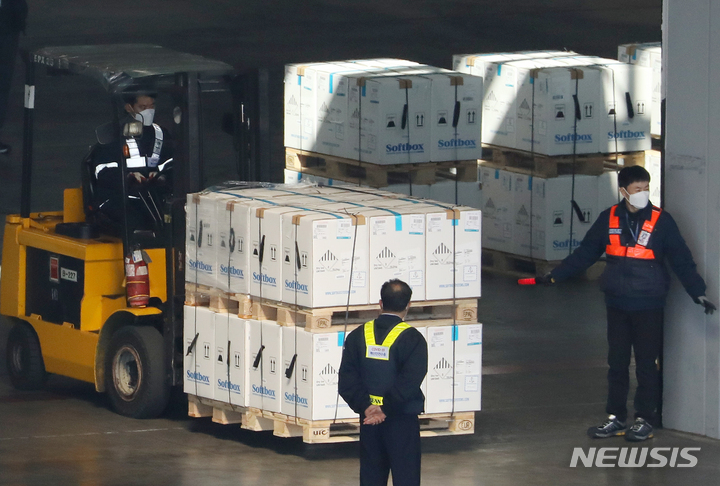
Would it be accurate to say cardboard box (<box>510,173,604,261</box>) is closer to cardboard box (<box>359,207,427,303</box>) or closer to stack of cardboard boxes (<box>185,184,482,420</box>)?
stack of cardboard boxes (<box>185,184,482,420</box>)

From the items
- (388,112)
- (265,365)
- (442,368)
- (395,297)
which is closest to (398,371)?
(395,297)

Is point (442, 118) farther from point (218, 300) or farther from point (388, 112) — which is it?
point (218, 300)

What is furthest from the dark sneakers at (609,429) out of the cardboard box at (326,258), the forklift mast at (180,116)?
the forklift mast at (180,116)

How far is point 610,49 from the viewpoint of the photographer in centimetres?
2578

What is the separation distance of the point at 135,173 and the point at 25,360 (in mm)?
1678

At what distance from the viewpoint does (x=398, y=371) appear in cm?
630

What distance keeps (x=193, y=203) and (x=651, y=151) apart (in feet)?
20.1

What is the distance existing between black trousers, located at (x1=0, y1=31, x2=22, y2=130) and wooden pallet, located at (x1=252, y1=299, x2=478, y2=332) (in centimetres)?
1194

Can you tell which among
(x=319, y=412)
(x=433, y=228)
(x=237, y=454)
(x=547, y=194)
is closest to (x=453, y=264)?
(x=433, y=228)

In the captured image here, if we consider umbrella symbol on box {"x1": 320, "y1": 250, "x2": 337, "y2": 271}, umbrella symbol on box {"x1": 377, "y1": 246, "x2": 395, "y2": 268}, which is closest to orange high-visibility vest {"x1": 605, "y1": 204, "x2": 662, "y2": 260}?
umbrella symbol on box {"x1": 377, "y1": 246, "x2": 395, "y2": 268}

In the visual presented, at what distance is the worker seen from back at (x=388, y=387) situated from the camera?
6238mm

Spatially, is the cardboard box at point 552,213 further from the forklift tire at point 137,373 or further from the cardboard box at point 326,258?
the cardboard box at point 326,258

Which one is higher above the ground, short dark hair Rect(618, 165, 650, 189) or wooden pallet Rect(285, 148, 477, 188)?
short dark hair Rect(618, 165, 650, 189)

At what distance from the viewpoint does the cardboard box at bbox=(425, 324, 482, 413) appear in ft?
26.2
